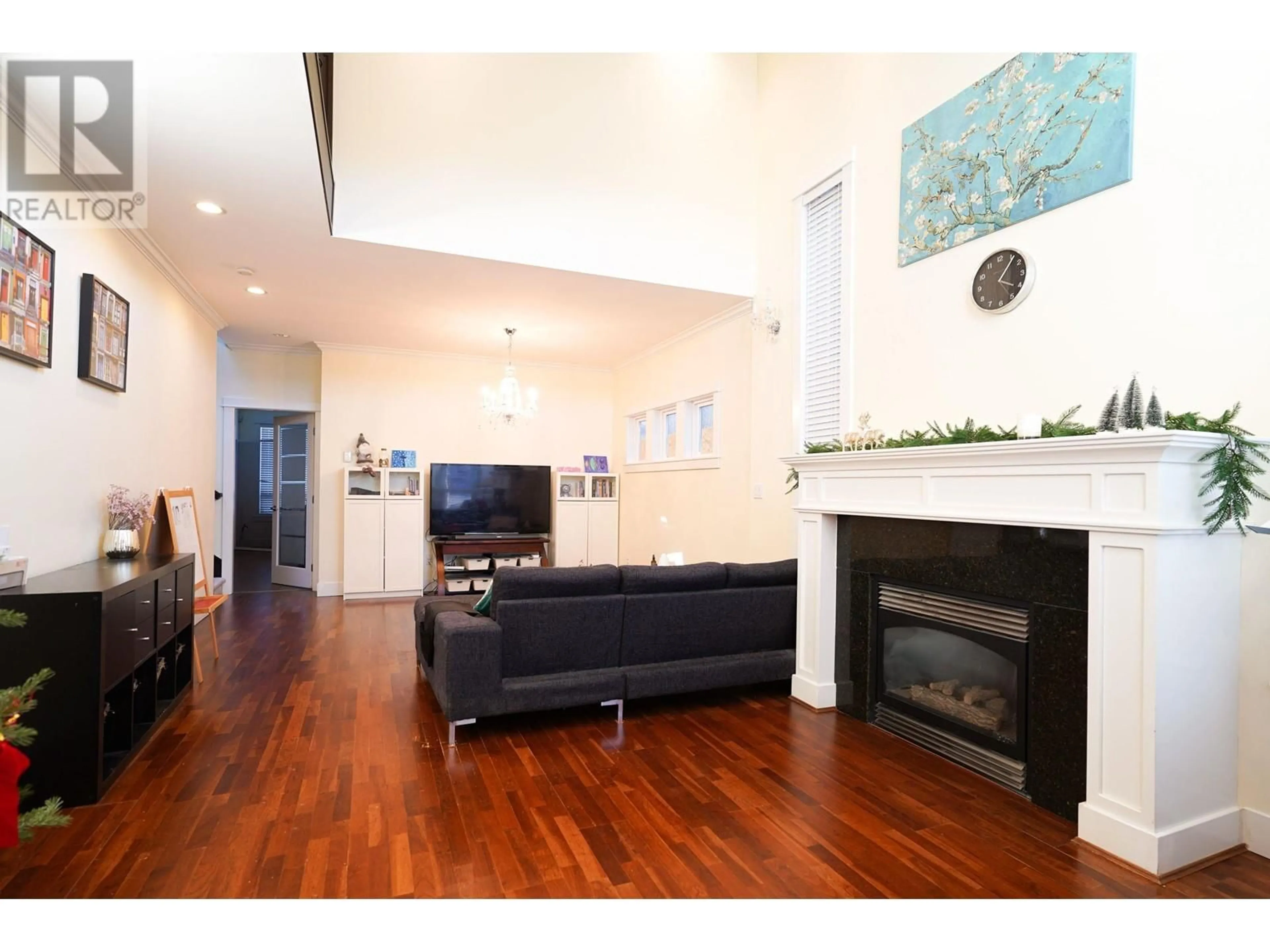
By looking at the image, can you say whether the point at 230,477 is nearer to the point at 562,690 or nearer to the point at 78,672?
the point at 78,672

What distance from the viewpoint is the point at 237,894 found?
1.91 m

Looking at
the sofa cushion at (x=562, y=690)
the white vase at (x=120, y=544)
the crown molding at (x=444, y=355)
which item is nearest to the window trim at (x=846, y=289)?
the sofa cushion at (x=562, y=690)

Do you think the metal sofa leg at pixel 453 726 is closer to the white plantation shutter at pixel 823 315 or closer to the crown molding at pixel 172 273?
the white plantation shutter at pixel 823 315

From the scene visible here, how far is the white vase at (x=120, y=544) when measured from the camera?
358 centimetres

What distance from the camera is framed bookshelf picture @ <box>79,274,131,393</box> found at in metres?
3.35

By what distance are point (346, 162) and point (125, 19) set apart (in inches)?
101

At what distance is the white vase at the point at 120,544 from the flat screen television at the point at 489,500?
3775mm

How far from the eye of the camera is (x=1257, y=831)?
2.26m

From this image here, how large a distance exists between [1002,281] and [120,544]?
502cm

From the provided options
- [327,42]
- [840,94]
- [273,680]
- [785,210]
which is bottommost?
[273,680]

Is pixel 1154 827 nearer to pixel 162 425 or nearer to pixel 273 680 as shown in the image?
pixel 273 680

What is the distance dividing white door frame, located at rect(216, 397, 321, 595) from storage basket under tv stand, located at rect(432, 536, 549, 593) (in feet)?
4.80

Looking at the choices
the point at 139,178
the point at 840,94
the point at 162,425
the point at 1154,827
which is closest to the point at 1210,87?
the point at 840,94

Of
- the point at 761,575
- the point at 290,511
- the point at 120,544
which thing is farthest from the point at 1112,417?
the point at 290,511
